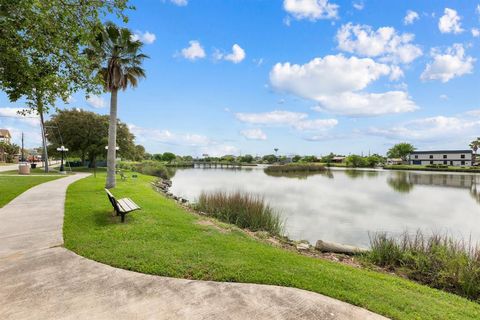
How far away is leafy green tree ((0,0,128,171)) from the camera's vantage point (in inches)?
247

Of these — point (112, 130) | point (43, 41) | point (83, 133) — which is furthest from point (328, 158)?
point (43, 41)

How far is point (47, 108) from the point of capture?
8.58 m

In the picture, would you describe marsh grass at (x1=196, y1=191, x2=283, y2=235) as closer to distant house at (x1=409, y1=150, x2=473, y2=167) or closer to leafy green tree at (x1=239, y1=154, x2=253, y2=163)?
distant house at (x1=409, y1=150, x2=473, y2=167)

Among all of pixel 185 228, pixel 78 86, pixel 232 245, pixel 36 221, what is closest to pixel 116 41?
pixel 78 86

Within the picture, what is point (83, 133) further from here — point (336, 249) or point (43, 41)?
point (336, 249)

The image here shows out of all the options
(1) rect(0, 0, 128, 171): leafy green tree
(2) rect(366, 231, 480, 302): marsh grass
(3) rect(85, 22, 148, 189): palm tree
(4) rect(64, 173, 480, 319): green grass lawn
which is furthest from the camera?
(3) rect(85, 22, 148, 189): palm tree

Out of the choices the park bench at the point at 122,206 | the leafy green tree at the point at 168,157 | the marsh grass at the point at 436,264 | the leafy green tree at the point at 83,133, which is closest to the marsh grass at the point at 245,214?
the marsh grass at the point at 436,264

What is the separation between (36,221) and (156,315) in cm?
600

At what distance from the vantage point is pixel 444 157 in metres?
90.4

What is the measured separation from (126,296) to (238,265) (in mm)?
1772

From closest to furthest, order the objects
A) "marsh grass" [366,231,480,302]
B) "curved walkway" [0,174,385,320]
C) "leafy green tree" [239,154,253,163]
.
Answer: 1. "curved walkway" [0,174,385,320]
2. "marsh grass" [366,231,480,302]
3. "leafy green tree" [239,154,253,163]

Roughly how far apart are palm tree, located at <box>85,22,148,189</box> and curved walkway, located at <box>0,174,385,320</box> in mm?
9277

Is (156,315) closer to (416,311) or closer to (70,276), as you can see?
(70,276)

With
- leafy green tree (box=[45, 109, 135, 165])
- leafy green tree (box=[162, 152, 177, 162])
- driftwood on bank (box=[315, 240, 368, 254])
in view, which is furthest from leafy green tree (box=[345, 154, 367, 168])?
driftwood on bank (box=[315, 240, 368, 254])
